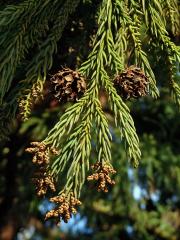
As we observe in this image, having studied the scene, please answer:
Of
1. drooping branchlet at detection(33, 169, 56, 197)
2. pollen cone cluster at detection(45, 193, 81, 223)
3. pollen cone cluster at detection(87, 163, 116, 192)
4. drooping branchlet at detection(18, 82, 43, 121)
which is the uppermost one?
drooping branchlet at detection(18, 82, 43, 121)

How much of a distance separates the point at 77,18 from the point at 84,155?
1.09 feet

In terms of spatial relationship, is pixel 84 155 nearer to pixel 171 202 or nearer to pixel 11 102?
pixel 11 102

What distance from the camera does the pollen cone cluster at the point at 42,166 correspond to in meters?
0.57

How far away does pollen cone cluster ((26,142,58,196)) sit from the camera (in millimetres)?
574

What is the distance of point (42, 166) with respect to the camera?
589 millimetres

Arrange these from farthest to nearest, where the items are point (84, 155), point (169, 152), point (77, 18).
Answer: point (169, 152) → point (77, 18) → point (84, 155)

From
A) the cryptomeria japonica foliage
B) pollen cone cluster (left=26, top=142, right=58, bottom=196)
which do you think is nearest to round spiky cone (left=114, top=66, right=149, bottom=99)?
the cryptomeria japonica foliage

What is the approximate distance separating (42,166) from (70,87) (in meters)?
0.10

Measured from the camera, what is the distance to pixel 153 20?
2.27 ft

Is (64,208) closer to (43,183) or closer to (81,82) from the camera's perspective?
(43,183)

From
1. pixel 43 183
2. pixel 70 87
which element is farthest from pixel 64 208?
pixel 70 87

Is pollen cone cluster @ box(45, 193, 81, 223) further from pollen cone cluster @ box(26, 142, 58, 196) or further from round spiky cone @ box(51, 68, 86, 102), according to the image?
round spiky cone @ box(51, 68, 86, 102)

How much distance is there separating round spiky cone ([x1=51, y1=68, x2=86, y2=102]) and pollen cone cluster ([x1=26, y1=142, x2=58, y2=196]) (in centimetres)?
7

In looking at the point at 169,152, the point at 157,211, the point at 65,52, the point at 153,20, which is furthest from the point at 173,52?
the point at 157,211
